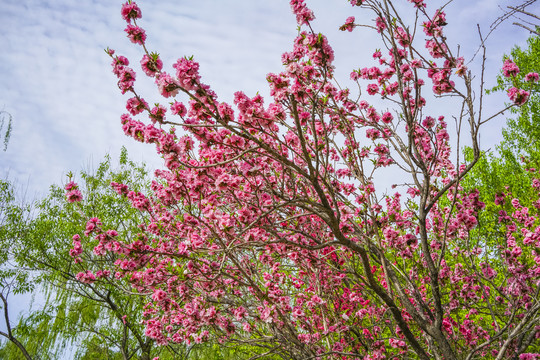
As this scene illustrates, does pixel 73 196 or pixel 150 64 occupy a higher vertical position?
pixel 73 196

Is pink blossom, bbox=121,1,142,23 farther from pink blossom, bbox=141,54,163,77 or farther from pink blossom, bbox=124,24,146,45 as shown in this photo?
pink blossom, bbox=141,54,163,77

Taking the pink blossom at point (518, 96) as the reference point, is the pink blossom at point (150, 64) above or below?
above

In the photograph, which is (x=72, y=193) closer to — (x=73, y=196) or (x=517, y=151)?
(x=73, y=196)

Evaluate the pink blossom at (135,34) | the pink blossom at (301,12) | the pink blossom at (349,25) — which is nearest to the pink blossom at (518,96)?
the pink blossom at (349,25)

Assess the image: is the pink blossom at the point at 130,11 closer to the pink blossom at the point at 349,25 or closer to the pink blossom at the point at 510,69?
the pink blossom at the point at 349,25

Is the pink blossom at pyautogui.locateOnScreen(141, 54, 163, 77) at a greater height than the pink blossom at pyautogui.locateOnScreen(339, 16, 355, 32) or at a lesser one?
lesser

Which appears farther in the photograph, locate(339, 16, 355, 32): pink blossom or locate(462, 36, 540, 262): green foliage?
locate(462, 36, 540, 262): green foliage

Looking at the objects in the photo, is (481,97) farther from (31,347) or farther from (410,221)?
(31,347)

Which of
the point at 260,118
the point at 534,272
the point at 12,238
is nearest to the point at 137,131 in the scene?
the point at 260,118

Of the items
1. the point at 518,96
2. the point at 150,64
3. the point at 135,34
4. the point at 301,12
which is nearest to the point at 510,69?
the point at 518,96

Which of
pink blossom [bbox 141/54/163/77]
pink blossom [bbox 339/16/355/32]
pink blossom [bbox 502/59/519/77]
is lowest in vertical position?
pink blossom [bbox 502/59/519/77]

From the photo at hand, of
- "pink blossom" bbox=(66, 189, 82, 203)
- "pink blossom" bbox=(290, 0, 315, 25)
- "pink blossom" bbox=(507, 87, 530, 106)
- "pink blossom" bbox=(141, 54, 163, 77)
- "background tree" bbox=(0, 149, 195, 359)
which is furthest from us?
"background tree" bbox=(0, 149, 195, 359)

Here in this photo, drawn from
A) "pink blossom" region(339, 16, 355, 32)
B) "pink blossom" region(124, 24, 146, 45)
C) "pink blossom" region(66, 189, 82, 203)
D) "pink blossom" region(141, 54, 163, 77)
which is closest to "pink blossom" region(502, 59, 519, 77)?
"pink blossom" region(339, 16, 355, 32)

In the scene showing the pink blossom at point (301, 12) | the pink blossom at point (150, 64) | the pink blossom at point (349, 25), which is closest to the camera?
the pink blossom at point (150, 64)
